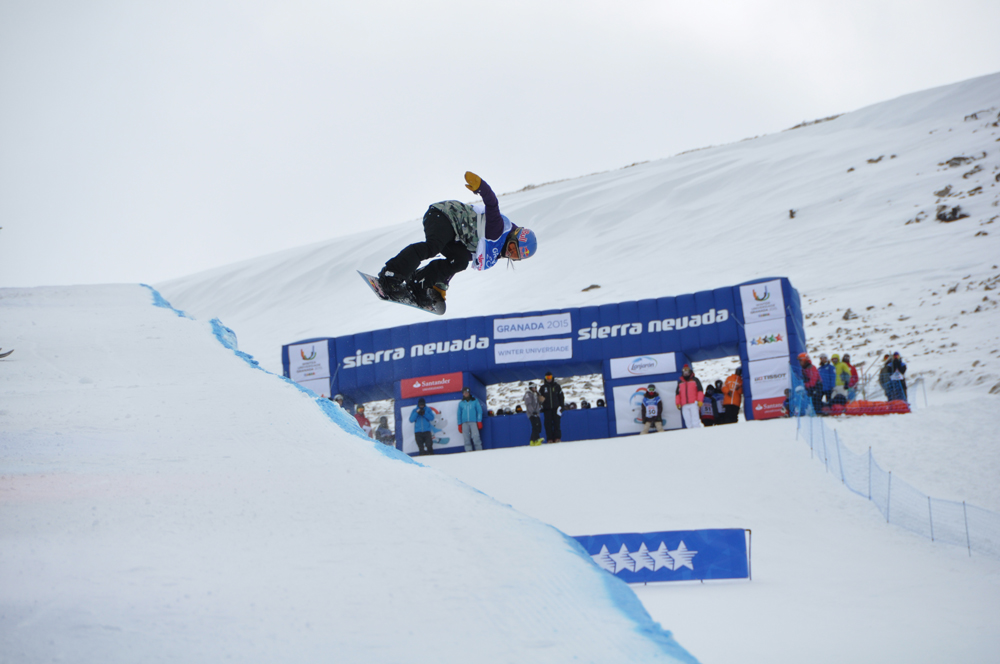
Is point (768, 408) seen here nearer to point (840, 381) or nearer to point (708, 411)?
point (708, 411)

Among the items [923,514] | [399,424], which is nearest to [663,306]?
[399,424]

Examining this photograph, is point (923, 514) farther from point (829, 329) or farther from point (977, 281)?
point (977, 281)

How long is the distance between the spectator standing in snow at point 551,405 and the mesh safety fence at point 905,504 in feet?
12.4

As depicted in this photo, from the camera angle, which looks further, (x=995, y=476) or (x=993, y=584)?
(x=995, y=476)

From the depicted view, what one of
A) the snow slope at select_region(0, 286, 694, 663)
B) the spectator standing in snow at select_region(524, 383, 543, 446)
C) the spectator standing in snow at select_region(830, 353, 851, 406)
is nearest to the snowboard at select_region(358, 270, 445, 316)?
the snow slope at select_region(0, 286, 694, 663)

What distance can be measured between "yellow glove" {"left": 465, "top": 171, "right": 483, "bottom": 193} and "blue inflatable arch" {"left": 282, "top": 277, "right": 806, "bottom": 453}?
8.95 metres

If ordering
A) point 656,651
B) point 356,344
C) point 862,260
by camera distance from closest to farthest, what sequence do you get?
point 656,651, point 356,344, point 862,260

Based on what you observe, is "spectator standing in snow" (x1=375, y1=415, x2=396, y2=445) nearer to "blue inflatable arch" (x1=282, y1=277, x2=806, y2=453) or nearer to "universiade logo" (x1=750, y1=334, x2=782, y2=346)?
"blue inflatable arch" (x1=282, y1=277, x2=806, y2=453)

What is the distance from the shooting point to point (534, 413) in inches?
501

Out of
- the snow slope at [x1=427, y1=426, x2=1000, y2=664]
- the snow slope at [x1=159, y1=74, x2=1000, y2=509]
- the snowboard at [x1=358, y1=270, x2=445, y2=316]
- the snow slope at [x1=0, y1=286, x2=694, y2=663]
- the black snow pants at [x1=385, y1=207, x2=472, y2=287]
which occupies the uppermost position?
the snow slope at [x1=159, y1=74, x2=1000, y2=509]

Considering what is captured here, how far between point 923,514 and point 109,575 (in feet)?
27.1

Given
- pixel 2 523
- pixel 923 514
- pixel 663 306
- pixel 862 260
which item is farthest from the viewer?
pixel 862 260

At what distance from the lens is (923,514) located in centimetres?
809

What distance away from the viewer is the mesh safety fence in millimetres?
7516
